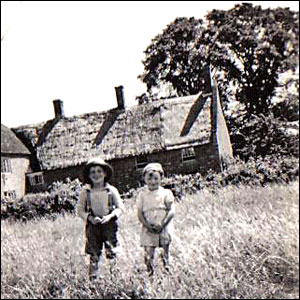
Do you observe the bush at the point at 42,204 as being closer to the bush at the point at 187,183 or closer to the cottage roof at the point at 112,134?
the bush at the point at 187,183

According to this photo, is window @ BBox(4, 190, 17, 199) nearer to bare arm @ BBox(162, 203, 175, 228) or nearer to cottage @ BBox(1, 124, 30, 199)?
cottage @ BBox(1, 124, 30, 199)

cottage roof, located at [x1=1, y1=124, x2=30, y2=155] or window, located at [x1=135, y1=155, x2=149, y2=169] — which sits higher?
cottage roof, located at [x1=1, y1=124, x2=30, y2=155]

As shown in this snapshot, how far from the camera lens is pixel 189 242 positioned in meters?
2.89

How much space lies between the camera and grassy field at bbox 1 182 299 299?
251 cm

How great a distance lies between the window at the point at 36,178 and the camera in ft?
10.4

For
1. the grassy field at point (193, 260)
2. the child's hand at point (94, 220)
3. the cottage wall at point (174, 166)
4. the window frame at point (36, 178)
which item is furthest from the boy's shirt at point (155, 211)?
the window frame at point (36, 178)

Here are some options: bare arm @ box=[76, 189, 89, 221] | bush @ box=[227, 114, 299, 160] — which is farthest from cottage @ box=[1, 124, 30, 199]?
bush @ box=[227, 114, 299, 160]

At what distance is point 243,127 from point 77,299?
1.79 m

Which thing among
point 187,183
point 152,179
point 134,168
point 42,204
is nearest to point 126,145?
point 134,168

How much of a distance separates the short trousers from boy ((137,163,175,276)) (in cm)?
21

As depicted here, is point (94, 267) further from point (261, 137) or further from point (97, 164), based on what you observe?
point (261, 137)

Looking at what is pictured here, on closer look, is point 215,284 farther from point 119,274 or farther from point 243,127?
point 243,127

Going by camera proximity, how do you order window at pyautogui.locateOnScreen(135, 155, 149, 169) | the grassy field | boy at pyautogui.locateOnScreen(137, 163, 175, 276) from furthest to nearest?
window at pyautogui.locateOnScreen(135, 155, 149, 169) < boy at pyautogui.locateOnScreen(137, 163, 175, 276) < the grassy field

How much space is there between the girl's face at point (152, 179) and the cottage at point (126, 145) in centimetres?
26
